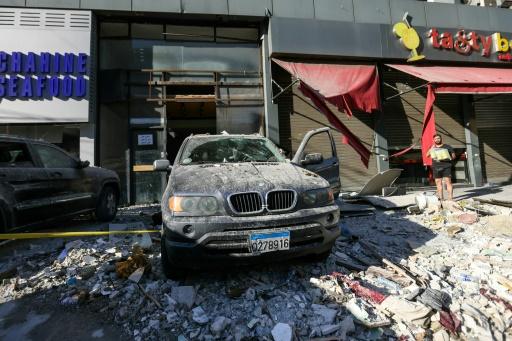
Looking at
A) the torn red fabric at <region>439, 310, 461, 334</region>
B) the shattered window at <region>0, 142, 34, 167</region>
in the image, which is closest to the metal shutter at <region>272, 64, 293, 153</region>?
the shattered window at <region>0, 142, 34, 167</region>

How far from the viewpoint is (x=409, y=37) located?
11016 mm

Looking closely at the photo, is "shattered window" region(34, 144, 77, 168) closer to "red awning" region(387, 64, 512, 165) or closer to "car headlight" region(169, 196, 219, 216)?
"car headlight" region(169, 196, 219, 216)

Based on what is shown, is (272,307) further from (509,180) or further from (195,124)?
(509,180)

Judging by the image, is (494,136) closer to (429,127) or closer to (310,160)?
(429,127)

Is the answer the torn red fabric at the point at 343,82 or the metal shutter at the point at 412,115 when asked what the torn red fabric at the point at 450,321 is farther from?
the metal shutter at the point at 412,115

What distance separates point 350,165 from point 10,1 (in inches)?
471

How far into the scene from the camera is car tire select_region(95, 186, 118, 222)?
630cm

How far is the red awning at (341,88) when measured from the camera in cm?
905

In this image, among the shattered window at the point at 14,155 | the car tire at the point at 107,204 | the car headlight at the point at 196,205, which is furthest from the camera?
the car tire at the point at 107,204

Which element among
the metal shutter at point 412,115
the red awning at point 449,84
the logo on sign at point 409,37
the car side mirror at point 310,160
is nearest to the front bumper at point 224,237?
the car side mirror at point 310,160

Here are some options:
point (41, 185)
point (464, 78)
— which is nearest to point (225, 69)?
point (41, 185)

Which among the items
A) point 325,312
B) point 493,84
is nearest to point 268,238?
point 325,312

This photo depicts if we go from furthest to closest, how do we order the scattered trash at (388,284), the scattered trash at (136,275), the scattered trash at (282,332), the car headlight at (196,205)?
the scattered trash at (136,275)
the scattered trash at (388,284)
the car headlight at (196,205)
the scattered trash at (282,332)

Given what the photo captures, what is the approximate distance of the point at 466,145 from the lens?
474 inches
